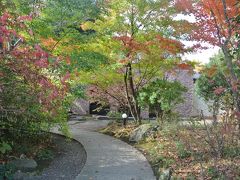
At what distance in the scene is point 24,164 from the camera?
7.12 metres

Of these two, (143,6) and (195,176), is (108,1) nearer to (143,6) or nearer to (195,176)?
(143,6)

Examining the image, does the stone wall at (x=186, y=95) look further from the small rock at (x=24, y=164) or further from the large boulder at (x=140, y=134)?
the small rock at (x=24, y=164)

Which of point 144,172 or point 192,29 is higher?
point 192,29

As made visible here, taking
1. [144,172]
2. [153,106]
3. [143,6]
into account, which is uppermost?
[143,6]

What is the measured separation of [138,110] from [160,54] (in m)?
2.72

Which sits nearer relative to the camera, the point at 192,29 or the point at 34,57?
→ the point at 34,57

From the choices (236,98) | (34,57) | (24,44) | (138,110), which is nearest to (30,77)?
(34,57)

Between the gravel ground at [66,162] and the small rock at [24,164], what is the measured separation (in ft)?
1.01


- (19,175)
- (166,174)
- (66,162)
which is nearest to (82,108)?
(66,162)

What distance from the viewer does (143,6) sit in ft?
34.2

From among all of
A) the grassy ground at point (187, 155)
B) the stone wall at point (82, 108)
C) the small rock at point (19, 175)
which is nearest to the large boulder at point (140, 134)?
the grassy ground at point (187, 155)

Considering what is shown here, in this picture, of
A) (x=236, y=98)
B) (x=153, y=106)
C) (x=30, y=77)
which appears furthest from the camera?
(x=153, y=106)

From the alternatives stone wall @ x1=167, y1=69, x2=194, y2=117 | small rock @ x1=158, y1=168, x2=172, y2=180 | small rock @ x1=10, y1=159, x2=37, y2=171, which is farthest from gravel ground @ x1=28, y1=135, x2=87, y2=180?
stone wall @ x1=167, y1=69, x2=194, y2=117

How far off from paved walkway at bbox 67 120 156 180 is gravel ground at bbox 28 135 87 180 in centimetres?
19
